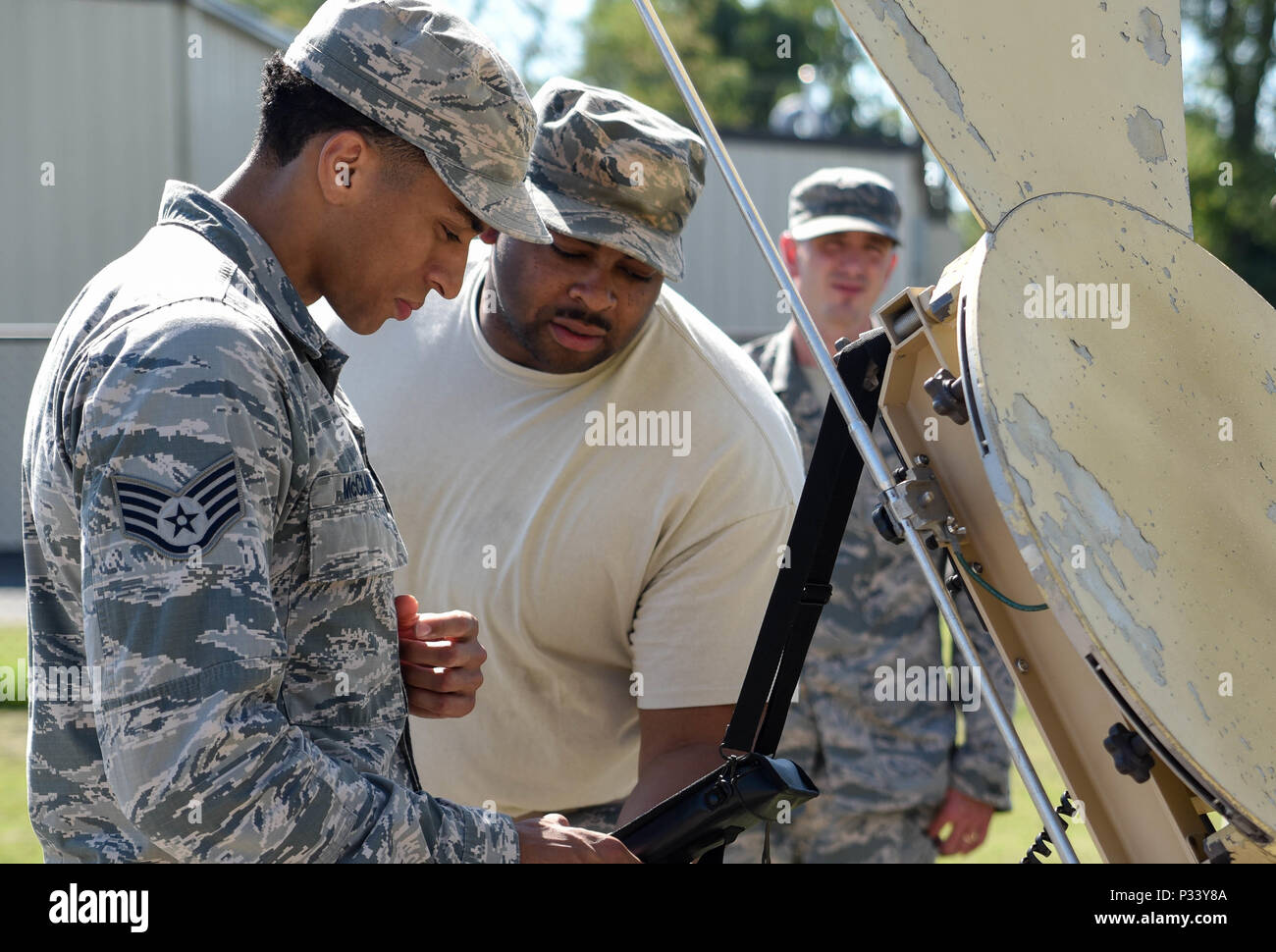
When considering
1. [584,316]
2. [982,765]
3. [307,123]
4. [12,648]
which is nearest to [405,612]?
[307,123]

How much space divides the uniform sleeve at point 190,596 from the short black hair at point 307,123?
30 centimetres

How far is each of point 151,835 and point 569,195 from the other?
4.56 ft

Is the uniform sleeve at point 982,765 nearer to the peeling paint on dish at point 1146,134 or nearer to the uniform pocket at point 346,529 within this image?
the peeling paint on dish at point 1146,134

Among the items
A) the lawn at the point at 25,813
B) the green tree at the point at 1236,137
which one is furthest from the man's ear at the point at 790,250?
the green tree at the point at 1236,137

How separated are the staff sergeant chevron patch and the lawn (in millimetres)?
3598

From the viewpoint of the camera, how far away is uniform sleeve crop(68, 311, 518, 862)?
4.17ft

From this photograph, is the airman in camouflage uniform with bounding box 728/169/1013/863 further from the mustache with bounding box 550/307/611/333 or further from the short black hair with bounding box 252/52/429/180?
the short black hair with bounding box 252/52/429/180

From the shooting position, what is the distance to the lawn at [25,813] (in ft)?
16.0

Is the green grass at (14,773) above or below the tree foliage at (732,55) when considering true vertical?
below

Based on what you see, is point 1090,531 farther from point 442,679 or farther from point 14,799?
point 14,799

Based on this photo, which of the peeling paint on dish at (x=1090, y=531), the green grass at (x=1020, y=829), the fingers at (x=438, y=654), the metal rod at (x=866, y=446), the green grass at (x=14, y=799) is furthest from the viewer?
the green grass at (x=1020, y=829)

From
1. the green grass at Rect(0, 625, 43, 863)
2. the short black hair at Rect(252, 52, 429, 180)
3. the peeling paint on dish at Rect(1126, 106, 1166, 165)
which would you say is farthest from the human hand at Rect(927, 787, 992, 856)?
the green grass at Rect(0, 625, 43, 863)

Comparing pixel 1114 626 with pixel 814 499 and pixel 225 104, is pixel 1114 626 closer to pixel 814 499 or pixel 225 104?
pixel 814 499
